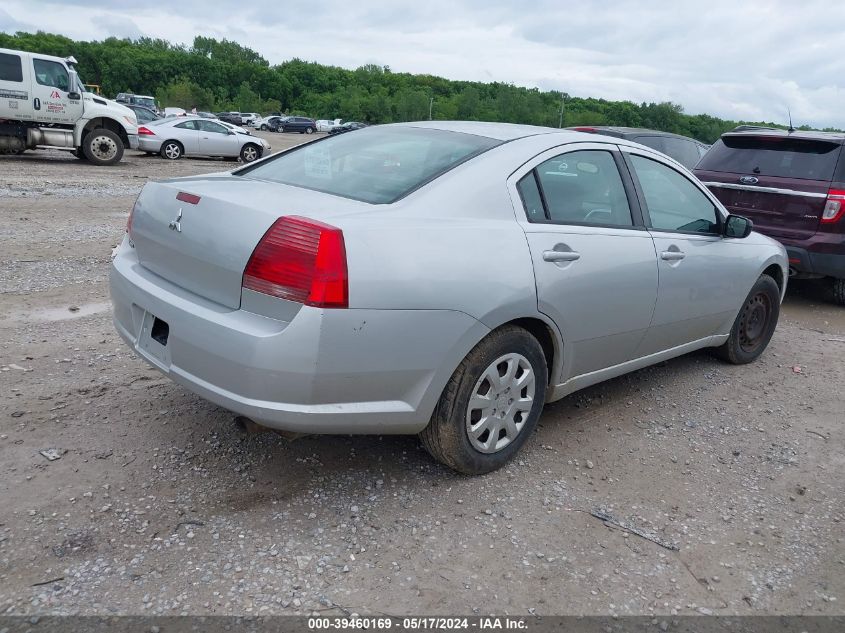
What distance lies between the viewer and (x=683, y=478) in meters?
3.52

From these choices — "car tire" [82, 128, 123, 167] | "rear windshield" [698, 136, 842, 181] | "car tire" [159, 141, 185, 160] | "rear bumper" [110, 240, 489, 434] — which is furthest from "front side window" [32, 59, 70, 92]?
"rear bumper" [110, 240, 489, 434]

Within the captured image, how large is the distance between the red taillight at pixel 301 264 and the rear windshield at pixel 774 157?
5.90 m

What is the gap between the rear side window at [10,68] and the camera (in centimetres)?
1455

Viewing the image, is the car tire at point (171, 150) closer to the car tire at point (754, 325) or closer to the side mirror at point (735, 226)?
the car tire at point (754, 325)

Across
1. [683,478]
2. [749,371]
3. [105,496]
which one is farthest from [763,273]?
[105,496]

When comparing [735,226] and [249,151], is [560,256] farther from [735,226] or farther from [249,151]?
[249,151]

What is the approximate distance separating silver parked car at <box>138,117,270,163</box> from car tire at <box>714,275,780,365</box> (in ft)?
55.7

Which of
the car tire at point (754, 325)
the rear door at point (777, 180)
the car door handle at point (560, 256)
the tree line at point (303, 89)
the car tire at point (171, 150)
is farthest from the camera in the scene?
the tree line at point (303, 89)

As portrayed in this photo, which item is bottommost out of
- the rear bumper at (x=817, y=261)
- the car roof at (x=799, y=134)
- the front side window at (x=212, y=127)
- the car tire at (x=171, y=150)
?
the car tire at (x=171, y=150)

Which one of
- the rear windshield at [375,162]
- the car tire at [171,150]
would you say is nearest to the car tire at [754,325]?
the rear windshield at [375,162]

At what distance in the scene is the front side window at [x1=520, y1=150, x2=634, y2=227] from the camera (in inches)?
137

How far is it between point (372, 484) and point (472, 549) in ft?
2.00

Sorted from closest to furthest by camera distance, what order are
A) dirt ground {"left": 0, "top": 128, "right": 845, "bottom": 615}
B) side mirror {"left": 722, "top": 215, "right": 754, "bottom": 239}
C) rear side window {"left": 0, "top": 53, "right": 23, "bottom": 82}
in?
1. dirt ground {"left": 0, "top": 128, "right": 845, "bottom": 615}
2. side mirror {"left": 722, "top": 215, "right": 754, "bottom": 239}
3. rear side window {"left": 0, "top": 53, "right": 23, "bottom": 82}

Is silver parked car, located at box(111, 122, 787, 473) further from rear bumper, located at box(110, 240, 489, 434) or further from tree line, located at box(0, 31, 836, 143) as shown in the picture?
tree line, located at box(0, 31, 836, 143)
